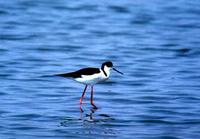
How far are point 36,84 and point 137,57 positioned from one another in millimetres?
4942

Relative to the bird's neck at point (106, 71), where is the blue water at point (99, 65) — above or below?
below

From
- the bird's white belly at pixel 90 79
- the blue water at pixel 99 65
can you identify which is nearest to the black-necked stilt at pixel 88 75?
the bird's white belly at pixel 90 79

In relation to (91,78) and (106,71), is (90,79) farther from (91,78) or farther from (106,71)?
(106,71)

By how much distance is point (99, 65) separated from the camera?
19.1m

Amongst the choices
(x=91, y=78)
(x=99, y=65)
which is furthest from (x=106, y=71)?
(x=99, y=65)

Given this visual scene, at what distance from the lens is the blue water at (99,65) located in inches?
511

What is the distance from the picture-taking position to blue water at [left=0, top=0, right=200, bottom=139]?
1298cm

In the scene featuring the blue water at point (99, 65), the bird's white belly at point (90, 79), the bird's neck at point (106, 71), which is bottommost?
the blue water at point (99, 65)

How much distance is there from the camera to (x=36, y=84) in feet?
54.9

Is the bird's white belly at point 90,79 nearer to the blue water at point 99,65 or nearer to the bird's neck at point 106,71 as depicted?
the bird's neck at point 106,71

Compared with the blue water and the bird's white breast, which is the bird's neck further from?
the blue water

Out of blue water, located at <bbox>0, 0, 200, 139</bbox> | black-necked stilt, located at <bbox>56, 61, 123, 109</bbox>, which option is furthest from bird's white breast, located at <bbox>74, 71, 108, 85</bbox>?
blue water, located at <bbox>0, 0, 200, 139</bbox>

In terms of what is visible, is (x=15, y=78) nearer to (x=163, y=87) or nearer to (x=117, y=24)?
(x=163, y=87)

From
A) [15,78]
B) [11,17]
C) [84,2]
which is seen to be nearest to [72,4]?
[84,2]
